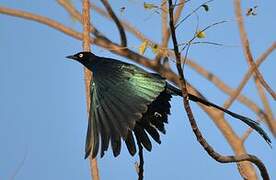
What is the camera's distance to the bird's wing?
3.18 meters

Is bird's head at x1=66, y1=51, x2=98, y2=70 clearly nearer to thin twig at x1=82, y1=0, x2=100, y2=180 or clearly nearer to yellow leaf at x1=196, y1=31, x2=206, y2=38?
thin twig at x1=82, y1=0, x2=100, y2=180

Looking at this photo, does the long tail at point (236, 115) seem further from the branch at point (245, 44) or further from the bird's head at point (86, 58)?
the branch at point (245, 44)

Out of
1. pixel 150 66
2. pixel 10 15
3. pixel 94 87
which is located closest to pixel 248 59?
pixel 94 87

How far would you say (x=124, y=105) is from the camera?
11.0 ft

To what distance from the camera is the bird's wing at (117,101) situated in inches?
125

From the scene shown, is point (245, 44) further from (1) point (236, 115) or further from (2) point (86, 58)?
(2) point (86, 58)

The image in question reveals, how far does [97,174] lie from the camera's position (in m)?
3.59

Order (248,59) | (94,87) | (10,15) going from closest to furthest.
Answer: (94,87) → (248,59) → (10,15)

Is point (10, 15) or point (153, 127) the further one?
point (10, 15)

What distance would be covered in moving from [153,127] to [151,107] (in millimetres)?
109

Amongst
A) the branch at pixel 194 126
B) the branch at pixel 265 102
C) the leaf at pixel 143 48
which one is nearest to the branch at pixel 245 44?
the branch at pixel 265 102

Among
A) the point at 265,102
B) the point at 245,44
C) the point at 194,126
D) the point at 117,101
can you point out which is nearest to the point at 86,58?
the point at 117,101

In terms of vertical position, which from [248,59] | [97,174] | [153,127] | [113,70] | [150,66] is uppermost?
[150,66]

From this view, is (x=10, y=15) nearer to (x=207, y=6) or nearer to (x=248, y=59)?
(x=248, y=59)
